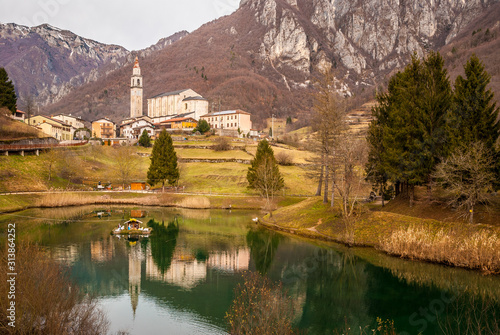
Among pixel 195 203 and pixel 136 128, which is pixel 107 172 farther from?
pixel 136 128

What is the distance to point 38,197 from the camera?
5534cm

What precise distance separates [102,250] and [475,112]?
3593 cm

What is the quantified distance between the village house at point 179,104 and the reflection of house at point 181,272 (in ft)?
357

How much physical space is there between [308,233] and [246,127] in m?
90.5

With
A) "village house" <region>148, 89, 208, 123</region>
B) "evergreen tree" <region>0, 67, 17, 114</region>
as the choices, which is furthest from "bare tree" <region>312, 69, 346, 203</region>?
"village house" <region>148, 89, 208, 123</region>

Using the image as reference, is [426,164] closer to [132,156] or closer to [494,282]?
[494,282]

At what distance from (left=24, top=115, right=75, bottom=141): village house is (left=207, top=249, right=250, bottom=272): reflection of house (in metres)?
80.6

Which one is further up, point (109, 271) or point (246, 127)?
point (246, 127)

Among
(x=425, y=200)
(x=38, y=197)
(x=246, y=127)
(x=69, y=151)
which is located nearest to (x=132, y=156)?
(x=69, y=151)

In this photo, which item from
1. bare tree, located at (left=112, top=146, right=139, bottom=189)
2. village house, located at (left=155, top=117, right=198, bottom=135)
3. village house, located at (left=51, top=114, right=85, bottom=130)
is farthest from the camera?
village house, located at (left=155, top=117, right=198, bottom=135)

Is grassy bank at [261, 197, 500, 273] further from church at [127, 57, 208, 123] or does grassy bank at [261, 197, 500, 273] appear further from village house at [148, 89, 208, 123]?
village house at [148, 89, 208, 123]

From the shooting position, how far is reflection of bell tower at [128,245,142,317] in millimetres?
23223

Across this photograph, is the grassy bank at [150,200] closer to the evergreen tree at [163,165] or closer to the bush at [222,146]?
the evergreen tree at [163,165]

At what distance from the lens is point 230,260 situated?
3228 centimetres
